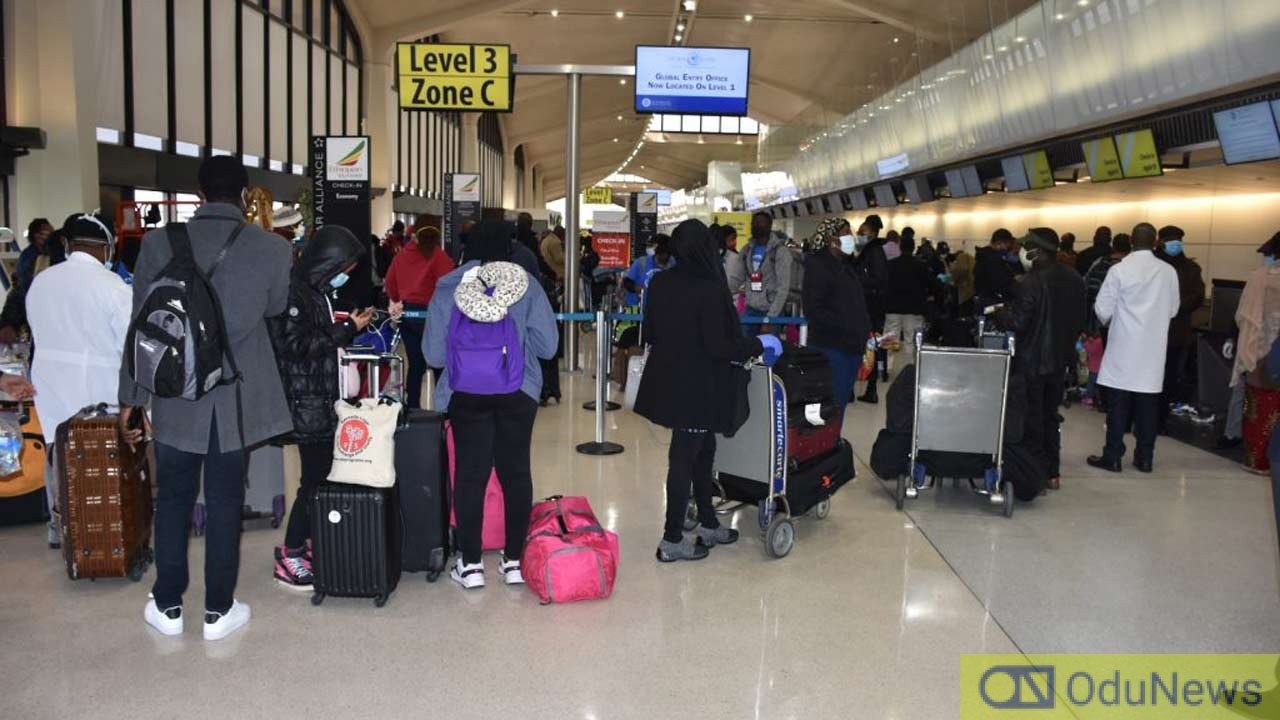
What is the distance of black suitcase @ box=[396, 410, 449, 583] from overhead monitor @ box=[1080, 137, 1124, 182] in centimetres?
718

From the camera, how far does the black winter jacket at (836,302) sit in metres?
6.38

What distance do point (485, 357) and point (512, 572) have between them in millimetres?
960

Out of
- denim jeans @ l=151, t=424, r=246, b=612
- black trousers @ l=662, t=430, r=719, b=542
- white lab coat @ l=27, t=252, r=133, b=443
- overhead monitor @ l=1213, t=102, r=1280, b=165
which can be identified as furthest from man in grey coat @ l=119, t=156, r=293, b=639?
overhead monitor @ l=1213, t=102, r=1280, b=165

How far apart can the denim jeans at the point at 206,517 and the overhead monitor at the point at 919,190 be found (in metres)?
13.7

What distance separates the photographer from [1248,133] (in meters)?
7.13

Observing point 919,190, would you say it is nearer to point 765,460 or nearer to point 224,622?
point 765,460

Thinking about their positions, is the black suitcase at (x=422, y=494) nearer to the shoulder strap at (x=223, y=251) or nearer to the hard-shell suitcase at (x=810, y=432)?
the shoulder strap at (x=223, y=251)

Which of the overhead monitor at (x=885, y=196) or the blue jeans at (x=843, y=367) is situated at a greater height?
the overhead monitor at (x=885, y=196)

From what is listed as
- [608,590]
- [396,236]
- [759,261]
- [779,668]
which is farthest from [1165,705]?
[396,236]

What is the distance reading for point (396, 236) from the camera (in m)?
13.6

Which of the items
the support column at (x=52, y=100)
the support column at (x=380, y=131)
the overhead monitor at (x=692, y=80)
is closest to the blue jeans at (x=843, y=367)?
the overhead monitor at (x=692, y=80)

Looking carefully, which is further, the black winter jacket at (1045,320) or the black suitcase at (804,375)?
the black winter jacket at (1045,320)

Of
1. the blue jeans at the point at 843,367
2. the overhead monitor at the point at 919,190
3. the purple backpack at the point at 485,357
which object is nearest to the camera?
the purple backpack at the point at 485,357

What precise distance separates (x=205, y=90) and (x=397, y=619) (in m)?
12.4
